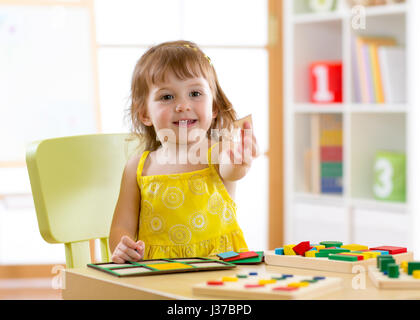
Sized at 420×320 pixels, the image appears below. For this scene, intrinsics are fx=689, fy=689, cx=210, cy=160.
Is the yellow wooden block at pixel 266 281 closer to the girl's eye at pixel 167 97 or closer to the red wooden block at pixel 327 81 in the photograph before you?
the girl's eye at pixel 167 97

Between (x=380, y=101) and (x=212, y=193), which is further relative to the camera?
(x=380, y=101)

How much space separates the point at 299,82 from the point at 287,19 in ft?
0.95

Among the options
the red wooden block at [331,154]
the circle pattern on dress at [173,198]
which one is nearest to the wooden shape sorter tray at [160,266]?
the circle pattern on dress at [173,198]

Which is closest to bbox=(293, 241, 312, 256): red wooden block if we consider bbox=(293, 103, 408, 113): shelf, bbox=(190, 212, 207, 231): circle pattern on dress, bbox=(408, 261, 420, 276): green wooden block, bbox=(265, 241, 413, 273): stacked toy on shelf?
bbox=(265, 241, 413, 273): stacked toy on shelf

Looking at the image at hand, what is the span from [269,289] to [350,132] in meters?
2.17

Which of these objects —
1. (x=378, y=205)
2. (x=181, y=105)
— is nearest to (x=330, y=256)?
(x=181, y=105)

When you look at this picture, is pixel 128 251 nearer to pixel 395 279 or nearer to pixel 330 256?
pixel 330 256

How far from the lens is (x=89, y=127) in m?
3.19

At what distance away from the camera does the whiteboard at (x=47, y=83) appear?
3170mm

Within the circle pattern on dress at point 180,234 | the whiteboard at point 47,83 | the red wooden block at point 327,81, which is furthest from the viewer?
the whiteboard at point 47,83

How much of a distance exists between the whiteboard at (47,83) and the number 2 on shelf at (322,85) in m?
1.02
